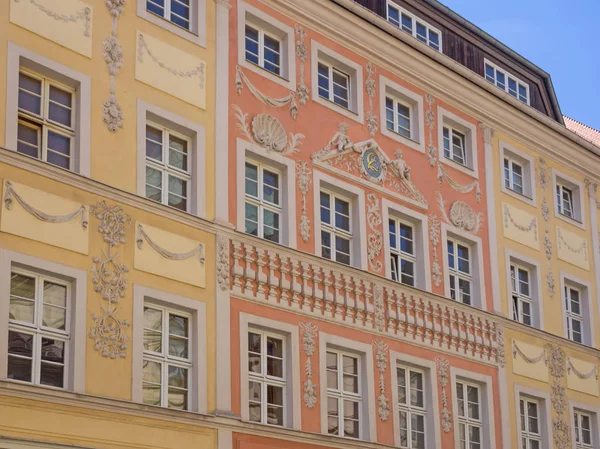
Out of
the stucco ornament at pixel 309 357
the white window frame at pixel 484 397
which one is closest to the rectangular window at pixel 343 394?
the stucco ornament at pixel 309 357

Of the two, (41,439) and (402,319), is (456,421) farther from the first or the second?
(41,439)

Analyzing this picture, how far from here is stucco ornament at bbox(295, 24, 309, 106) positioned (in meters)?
26.5

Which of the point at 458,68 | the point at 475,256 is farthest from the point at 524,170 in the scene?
the point at 475,256

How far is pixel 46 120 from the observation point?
21.4 m

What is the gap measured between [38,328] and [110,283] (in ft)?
5.06

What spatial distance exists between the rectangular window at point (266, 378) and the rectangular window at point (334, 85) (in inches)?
221

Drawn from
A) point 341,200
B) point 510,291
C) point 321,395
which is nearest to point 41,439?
point 321,395

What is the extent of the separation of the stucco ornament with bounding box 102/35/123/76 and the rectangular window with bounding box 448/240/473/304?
977 cm

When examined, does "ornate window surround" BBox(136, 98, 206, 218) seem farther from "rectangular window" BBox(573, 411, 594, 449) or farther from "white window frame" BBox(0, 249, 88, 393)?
"rectangular window" BBox(573, 411, 594, 449)

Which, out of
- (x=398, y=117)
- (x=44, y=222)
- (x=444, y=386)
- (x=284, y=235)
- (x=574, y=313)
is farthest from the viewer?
(x=574, y=313)

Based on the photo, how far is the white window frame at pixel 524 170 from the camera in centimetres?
3192

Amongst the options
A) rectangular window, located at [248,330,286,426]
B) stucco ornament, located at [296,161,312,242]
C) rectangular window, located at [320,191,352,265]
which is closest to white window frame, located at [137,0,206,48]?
stucco ornament, located at [296,161,312,242]

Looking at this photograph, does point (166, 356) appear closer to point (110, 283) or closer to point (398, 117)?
Result: point (110, 283)

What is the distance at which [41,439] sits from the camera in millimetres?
19562
